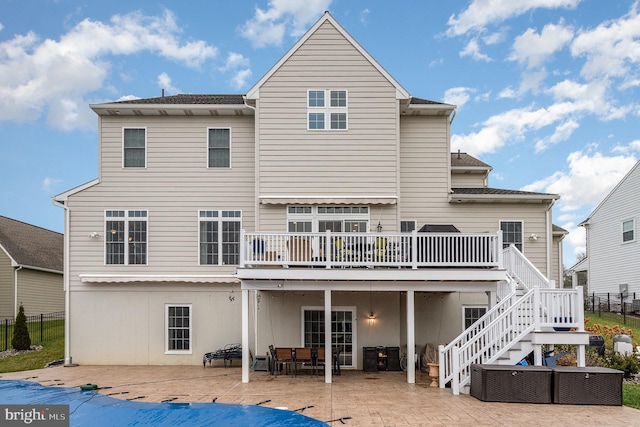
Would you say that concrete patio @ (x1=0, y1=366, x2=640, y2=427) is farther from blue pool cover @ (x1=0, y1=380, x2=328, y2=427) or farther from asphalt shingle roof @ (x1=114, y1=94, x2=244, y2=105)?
asphalt shingle roof @ (x1=114, y1=94, x2=244, y2=105)

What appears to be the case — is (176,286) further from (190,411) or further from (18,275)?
(18,275)

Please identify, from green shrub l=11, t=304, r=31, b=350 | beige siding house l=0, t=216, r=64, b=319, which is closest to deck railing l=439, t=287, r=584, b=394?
green shrub l=11, t=304, r=31, b=350

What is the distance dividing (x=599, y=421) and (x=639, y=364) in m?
6.60

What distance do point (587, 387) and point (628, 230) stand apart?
58.2 ft

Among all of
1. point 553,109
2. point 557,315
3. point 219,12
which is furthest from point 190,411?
point 553,109

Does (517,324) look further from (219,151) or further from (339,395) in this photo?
(219,151)

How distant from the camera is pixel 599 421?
9.43 meters

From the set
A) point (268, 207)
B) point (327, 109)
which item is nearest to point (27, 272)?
point (268, 207)

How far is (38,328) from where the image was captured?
24.3 metres

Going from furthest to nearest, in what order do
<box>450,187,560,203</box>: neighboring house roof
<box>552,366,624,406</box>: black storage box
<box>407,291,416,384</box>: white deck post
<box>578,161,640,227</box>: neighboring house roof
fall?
1. <box>578,161,640,227</box>: neighboring house roof
2. <box>450,187,560,203</box>: neighboring house roof
3. <box>407,291,416,384</box>: white deck post
4. <box>552,366,624,406</box>: black storage box

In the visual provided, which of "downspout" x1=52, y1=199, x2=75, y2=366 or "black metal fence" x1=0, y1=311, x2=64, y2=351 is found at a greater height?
"downspout" x1=52, y1=199, x2=75, y2=366

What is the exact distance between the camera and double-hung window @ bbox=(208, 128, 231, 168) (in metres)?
17.2

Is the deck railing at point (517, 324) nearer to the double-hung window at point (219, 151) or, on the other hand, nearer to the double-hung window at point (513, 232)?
the double-hung window at point (513, 232)

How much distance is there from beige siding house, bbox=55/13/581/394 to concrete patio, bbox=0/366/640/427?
1.40 metres
